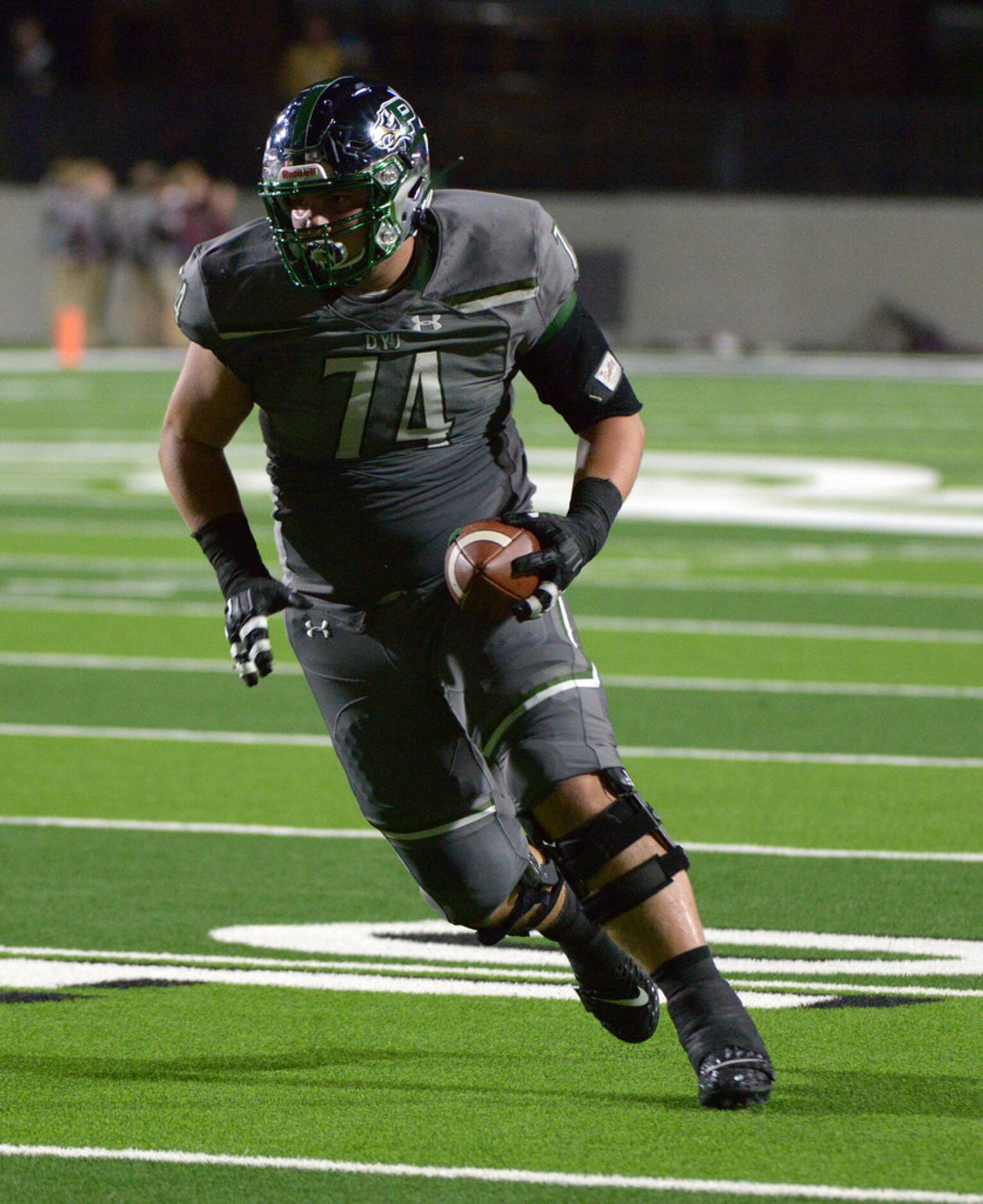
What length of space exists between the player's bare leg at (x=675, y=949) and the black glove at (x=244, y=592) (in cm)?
55

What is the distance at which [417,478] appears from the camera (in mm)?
3977

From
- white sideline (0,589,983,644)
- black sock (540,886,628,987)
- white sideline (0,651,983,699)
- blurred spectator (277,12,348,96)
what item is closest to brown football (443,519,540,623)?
black sock (540,886,628,987)

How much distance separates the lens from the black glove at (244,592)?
383 centimetres

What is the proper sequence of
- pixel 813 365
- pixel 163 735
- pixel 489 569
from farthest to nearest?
1. pixel 813 365
2. pixel 163 735
3. pixel 489 569

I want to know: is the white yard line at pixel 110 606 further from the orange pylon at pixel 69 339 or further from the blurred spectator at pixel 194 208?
the blurred spectator at pixel 194 208

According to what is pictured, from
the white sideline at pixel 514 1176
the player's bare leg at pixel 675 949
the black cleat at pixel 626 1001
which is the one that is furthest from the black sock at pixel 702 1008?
the white sideline at pixel 514 1176

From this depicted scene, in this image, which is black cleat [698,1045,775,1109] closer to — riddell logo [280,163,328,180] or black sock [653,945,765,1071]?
black sock [653,945,765,1071]

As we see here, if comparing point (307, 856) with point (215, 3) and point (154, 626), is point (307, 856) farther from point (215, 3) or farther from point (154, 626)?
point (215, 3)

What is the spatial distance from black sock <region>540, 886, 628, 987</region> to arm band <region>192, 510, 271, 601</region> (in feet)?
2.59

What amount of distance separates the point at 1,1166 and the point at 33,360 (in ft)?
75.6

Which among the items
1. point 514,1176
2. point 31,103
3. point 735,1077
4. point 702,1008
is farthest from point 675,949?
point 31,103

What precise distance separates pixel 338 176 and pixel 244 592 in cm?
72

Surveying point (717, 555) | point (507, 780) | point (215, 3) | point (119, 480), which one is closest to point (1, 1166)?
point (507, 780)

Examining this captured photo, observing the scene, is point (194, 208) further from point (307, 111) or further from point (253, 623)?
point (253, 623)
